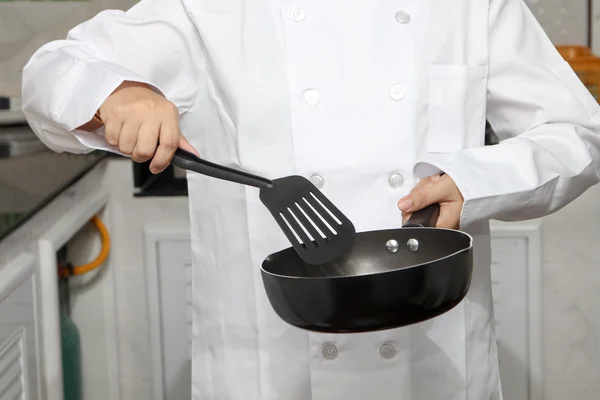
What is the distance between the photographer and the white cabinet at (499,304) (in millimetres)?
1491

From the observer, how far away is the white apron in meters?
0.82

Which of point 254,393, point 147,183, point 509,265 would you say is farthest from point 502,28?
point 147,183

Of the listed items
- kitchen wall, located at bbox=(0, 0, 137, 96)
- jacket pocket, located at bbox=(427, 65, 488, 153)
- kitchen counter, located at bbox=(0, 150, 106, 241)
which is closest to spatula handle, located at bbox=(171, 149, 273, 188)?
jacket pocket, located at bbox=(427, 65, 488, 153)

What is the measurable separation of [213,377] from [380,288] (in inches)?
14.5

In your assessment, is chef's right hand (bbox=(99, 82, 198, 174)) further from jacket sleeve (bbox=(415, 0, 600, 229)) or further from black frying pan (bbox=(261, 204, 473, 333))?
jacket sleeve (bbox=(415, 0, 600, 229))

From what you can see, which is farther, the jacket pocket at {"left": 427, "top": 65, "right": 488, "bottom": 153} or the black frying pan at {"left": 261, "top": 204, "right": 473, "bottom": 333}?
the jacket pocket at {"left": 427, "top": 65, "right": 488, "bottom": 153}

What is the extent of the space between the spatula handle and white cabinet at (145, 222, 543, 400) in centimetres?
83

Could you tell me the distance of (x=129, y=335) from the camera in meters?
1.57

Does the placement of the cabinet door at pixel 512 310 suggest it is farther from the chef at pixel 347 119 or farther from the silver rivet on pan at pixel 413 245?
the silver rivet on pan at pixel 413 245

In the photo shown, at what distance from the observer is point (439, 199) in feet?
2.37

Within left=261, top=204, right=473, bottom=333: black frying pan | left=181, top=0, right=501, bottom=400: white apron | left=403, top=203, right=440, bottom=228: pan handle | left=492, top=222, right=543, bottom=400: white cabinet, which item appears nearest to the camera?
left=261, top=204, right=473, bottom=333: black frying pan

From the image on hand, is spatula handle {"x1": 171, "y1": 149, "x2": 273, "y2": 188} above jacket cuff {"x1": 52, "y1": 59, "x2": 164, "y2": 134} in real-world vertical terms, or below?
below

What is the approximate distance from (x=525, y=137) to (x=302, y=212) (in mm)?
264

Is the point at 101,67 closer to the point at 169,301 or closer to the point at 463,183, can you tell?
the point at 463,183
